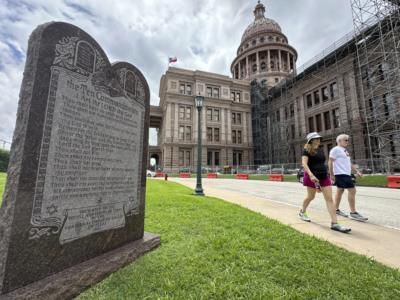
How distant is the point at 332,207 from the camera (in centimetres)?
385

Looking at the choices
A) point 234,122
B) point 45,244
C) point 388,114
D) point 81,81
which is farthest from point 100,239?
point 234,122

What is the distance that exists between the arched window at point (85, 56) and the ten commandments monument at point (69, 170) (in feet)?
0.04

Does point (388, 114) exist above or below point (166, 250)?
above

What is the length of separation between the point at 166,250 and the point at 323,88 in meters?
35.6

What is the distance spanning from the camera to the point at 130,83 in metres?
2.98

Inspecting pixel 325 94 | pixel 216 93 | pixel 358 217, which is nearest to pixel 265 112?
pixel 216 93

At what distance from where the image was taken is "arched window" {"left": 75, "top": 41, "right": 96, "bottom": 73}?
88.4 inches

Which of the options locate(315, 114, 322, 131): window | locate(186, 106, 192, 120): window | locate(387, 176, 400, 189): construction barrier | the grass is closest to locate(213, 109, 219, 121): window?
locate(186, 106, 192, 120): window

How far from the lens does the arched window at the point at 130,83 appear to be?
2.92 meters

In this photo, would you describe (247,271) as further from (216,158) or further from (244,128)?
(244,128)

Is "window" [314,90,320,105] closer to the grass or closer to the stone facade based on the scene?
the stone facade

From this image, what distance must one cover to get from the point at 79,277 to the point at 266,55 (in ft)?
208

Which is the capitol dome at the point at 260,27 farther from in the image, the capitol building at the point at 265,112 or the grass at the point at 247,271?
the grass at the point at 247,271

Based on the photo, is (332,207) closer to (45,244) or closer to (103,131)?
(103,131)
